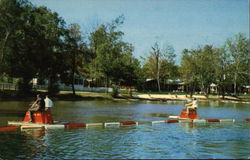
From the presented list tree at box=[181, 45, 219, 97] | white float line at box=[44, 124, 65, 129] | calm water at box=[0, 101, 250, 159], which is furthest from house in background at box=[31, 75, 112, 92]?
calm water at box=[0, 101, 250, 159]

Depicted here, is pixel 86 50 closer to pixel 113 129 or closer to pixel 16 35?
pixel 16 35

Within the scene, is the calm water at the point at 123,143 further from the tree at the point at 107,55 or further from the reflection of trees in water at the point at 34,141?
the tree at the point at 107,55

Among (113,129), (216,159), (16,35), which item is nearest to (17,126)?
(113,129)

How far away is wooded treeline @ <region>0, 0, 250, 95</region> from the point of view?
167ft

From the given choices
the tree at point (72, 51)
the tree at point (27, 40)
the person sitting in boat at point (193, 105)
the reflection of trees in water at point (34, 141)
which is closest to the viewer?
the reflection of trees in water at point (34, 141)

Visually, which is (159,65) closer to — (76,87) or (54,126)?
(76,87)

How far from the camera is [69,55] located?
6153 centimetres

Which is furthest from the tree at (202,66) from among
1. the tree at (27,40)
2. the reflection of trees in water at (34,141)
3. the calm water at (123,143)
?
the reflection of trees in water at (34,141)

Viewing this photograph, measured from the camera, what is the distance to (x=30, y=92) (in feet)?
181

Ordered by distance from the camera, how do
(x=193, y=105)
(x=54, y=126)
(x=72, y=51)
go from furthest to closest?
1. (x=72, y=51)
2. (x=193, y=105)
3. (x=54, y=126)

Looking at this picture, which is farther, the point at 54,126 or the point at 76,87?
the point at 76,87

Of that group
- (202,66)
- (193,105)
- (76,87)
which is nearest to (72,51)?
(76,87)

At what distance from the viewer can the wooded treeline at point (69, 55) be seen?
167 ft

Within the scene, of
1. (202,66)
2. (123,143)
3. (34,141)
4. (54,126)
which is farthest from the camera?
(202,66)
